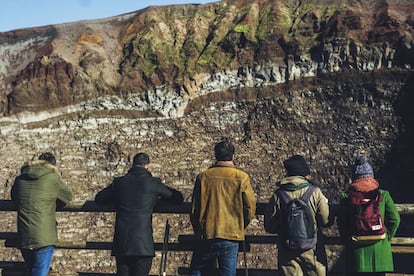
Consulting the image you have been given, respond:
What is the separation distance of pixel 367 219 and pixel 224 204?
1.65m

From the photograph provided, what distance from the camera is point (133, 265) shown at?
7.10 metres

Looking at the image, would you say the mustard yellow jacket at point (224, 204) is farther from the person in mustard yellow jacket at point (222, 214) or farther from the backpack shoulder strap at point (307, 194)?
the backpack shoulder strap at point (307, 194)

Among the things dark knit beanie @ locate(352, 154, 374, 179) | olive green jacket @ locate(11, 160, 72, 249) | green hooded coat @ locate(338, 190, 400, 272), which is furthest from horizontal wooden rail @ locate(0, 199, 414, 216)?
olive green jacket @ locate(11, 160, 72, 249)

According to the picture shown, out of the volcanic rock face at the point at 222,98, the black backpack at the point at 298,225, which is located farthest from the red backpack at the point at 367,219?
the volcanic rock face at the point at 222,98

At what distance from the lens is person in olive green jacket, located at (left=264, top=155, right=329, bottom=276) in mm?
6766

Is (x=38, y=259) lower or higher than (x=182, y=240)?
lower

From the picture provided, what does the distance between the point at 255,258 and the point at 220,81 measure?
8.01m

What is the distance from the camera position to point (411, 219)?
25.6 ft

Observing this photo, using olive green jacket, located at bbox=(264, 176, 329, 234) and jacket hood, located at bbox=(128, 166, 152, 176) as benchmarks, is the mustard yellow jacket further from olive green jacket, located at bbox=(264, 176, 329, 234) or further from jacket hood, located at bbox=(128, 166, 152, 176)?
jacket hood, located at bbox=(128, 166, 152, 176)

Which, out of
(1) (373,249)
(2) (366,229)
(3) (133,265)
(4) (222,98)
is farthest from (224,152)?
(4) (222,98)

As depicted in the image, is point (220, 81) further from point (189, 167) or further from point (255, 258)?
point (255, 258)

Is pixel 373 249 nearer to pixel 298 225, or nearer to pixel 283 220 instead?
pixel 298 225

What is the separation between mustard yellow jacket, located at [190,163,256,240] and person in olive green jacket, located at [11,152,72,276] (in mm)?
1939

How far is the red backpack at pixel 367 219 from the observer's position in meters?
6.69
